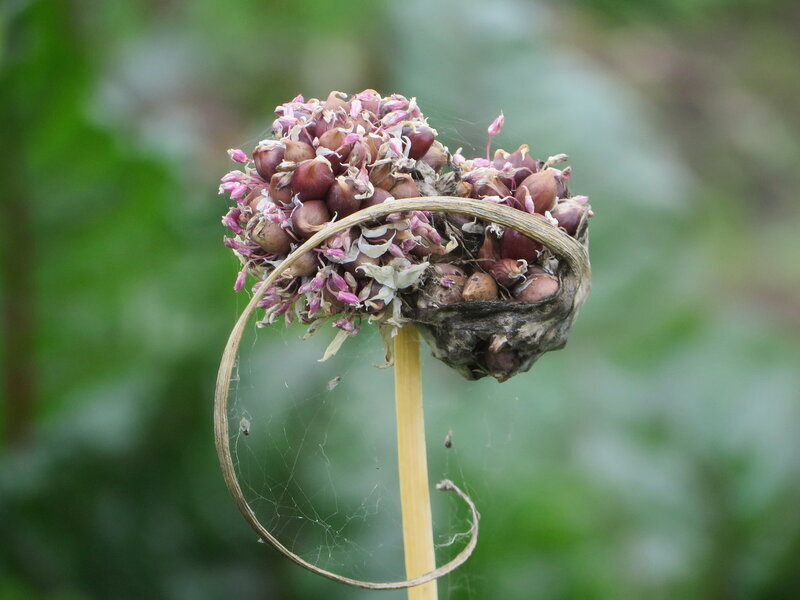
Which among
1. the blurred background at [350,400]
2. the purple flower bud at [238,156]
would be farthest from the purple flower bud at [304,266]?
the blurred background at [350,400]

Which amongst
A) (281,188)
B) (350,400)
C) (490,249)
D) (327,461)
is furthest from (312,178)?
(350,400)

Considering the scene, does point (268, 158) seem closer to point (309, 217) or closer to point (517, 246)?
point (309, 217)

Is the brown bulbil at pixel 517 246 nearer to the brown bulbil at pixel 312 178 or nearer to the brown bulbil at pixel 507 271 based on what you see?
the brown bulbil at pixel 507 271

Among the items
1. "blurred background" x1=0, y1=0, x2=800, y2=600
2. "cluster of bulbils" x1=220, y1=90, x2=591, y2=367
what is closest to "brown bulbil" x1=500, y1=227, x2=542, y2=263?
"cluster of bulbils" x1=220, y1=90, x2=591, y2=367

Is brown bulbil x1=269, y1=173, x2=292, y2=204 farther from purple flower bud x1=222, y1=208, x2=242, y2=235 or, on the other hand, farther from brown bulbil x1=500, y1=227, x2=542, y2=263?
brown bulbil x1=500, y1=227, x2=542, y2=263

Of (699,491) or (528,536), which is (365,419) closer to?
(528,536)

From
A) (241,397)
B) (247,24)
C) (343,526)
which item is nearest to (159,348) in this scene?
(241,397)

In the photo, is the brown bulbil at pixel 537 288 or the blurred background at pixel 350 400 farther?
the blurred background at pixel 350 400
